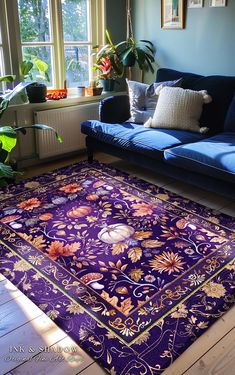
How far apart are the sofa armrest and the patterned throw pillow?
126mm

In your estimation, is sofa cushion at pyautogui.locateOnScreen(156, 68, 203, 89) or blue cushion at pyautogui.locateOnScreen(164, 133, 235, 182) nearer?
blue cushion at pyautogui.locateOnScreen(164, 133, 235, 182)

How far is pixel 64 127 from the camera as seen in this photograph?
3.75 metres

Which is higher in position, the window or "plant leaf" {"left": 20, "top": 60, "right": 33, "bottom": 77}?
the window

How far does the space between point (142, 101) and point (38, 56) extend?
1166 millimetres

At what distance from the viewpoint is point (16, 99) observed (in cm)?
351

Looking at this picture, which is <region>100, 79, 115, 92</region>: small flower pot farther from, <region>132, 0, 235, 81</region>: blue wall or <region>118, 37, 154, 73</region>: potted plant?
<region>132, 0, 235, 81</region>: blue wall

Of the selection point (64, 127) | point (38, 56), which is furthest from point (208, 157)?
point (38, 56)

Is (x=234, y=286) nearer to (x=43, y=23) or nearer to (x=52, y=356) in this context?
(x=52, y=356)

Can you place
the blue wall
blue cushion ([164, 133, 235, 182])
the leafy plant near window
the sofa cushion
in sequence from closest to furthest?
1. blue cushion ([164, 133, 235, 182])
2. the blue wall
3. the sofa cushion
4. the leafy plant near window

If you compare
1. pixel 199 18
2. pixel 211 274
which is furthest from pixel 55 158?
pixel 211 274

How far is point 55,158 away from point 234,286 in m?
2.48

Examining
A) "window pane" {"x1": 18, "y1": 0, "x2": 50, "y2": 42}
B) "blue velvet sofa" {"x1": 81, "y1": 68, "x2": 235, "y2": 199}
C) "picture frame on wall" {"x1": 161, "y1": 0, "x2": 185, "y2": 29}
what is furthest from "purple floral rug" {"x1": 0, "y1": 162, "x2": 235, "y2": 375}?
"picture frame on wall" {"x1": 161, "y1": 0, "x2": 185, "y2": 29}

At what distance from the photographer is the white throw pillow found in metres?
3.18

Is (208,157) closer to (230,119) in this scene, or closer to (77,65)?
(230,119)
